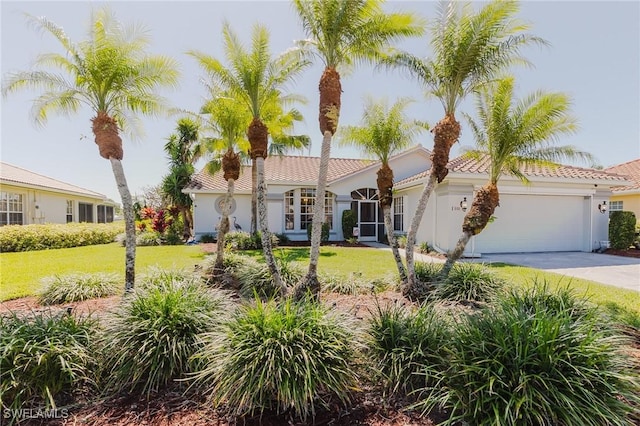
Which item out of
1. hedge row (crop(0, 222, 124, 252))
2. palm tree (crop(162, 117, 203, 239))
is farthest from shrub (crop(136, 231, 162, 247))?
hedge row (crop(0, 222, 124, 252))

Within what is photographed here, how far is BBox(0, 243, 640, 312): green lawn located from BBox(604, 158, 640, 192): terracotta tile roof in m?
13.7

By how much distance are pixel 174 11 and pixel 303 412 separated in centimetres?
897

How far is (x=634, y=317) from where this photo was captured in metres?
5.79

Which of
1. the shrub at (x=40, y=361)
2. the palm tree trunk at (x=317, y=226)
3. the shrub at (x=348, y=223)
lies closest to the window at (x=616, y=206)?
the shrub at (x=348, y=223)

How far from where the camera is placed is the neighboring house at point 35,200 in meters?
17.7

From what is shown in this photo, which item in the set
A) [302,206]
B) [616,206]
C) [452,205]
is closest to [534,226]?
[452,205]

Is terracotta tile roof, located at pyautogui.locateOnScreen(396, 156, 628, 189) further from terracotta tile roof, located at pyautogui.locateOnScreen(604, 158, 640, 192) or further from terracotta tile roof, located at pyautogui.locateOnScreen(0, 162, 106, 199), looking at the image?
terracotta tile roof, located at pyautogui.locateOnScreen(0, 162, 106, 199)

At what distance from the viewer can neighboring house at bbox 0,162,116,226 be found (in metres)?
17.7

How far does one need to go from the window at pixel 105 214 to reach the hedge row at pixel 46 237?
15056mm

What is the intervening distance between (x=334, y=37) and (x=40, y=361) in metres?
6.98

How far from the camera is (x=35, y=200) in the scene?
1975 cm

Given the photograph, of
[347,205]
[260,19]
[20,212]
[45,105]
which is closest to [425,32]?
[260,19]

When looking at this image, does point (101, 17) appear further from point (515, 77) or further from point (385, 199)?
point (515, 77)

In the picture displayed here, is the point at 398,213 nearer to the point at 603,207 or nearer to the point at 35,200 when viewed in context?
the point at 603,207
